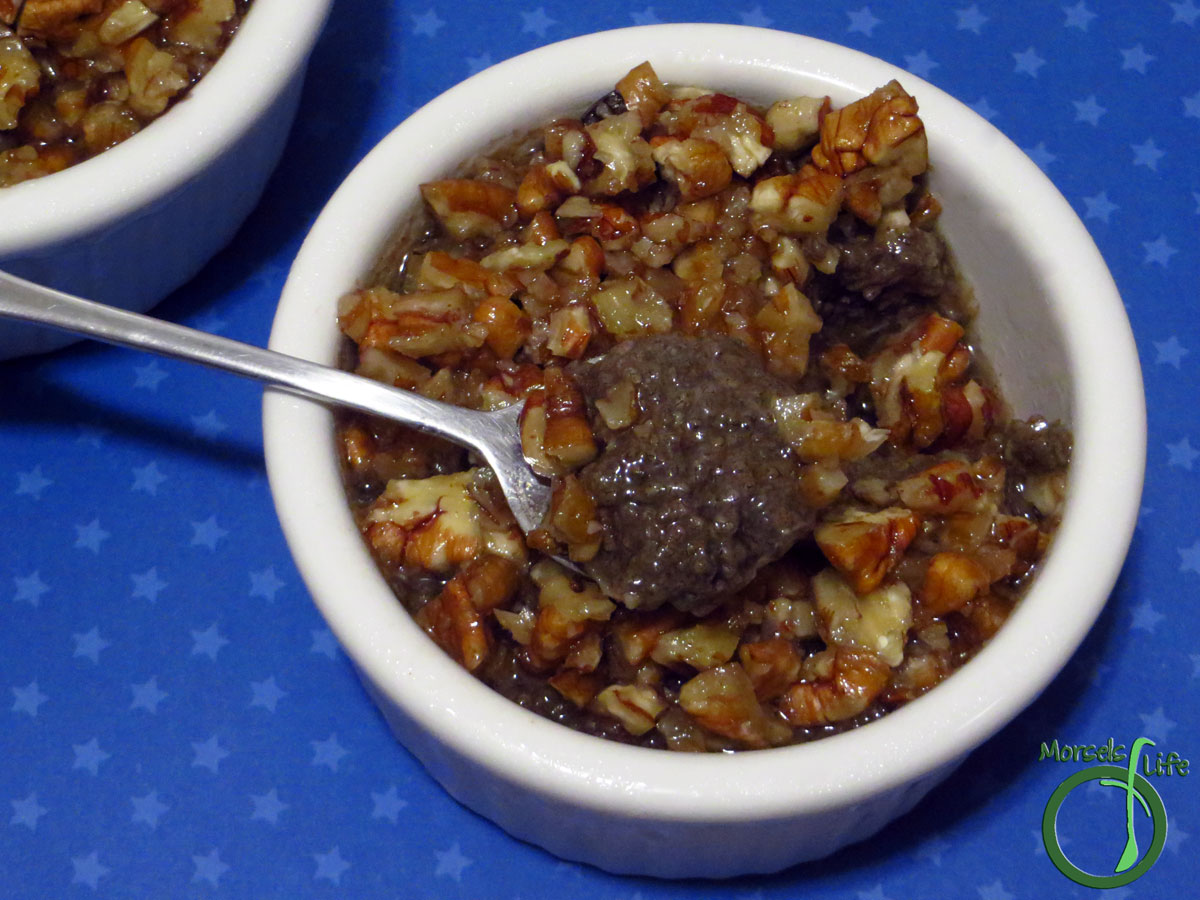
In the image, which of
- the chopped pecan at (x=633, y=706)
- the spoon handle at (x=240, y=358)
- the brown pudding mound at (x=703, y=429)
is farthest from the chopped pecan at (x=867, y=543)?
the spoon handle at (x=240, y=358)

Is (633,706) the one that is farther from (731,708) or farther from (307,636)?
(307,636)

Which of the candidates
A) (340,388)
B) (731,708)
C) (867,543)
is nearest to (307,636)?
(340,388)

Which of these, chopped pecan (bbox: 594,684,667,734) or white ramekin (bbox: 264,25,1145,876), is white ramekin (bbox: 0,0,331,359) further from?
chopped pecan (bbox: 594,684,667,734)

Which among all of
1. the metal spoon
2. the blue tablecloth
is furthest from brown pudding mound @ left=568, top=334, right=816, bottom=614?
the blue tablecloth

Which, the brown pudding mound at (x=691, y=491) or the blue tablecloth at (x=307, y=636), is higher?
the brown pudding mound at (x=691, y=491)

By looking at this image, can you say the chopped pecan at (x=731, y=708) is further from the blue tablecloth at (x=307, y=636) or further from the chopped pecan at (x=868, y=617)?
the blue tablecloth at (x=307, y=636)
